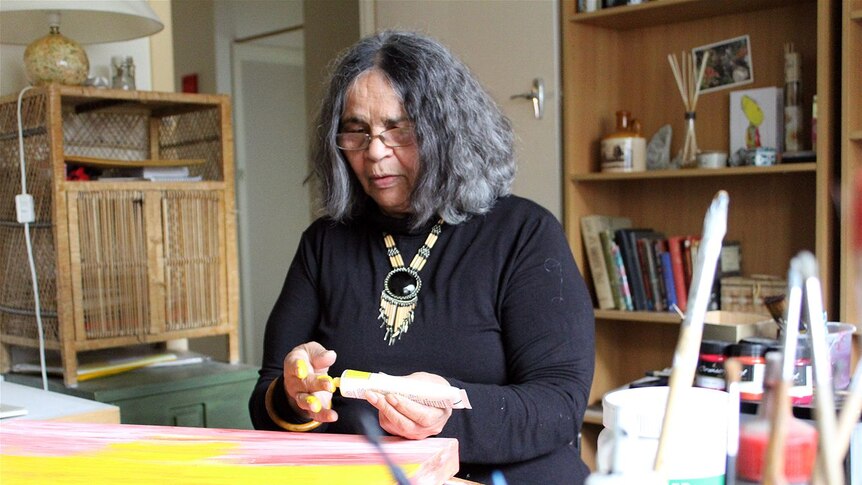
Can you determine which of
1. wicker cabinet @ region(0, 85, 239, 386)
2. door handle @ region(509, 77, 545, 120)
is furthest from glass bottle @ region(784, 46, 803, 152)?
wicker cabinet @ region(0, 85, 239, 386)

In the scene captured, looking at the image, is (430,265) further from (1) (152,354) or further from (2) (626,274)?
(2) (626,274)

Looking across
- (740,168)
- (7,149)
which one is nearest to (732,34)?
(740,168)

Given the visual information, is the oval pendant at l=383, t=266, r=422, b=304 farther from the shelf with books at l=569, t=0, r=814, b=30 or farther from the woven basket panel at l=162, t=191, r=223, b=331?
the shelf with books at l=569, t=0, r=814, b=30

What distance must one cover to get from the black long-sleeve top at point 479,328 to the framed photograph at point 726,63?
139 centimetres

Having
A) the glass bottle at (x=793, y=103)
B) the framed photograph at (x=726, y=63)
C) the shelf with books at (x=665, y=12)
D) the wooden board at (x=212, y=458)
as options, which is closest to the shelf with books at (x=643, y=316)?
the glass bottle at (x=793, y=103)

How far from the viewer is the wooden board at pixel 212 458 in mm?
754

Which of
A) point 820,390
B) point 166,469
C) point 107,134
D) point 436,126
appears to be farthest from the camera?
point 107,134

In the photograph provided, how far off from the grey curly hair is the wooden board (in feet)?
1.80

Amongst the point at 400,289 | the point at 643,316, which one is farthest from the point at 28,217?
the point at 643,316

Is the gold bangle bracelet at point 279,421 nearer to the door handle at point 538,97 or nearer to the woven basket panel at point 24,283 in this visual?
the woven basket panel at point 24,283

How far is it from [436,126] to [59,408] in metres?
0.76

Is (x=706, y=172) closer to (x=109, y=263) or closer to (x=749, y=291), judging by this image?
(x=749, y=291)

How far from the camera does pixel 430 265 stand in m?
1.38

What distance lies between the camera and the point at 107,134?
2.26 meters
